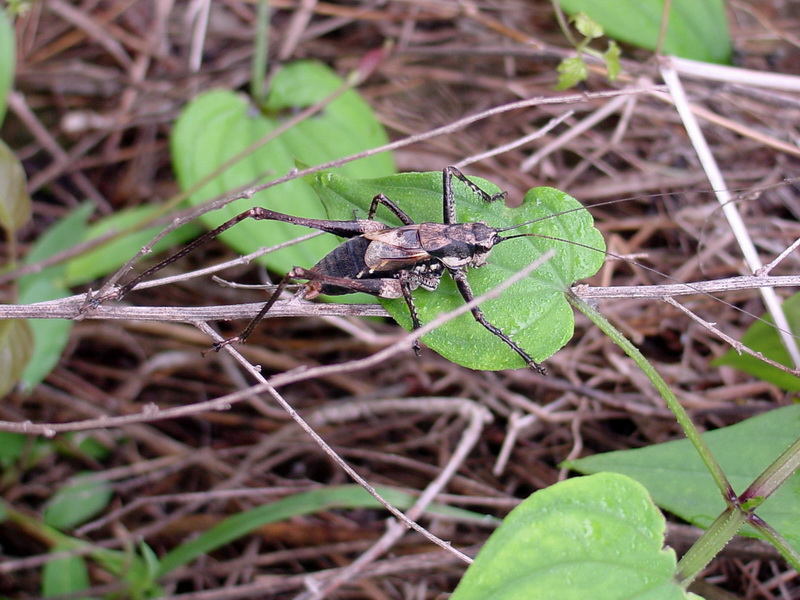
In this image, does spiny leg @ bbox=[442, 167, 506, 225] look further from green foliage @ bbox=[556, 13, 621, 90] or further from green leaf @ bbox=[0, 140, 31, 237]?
green leaf @ bbox=[0, 140, 31, 237]

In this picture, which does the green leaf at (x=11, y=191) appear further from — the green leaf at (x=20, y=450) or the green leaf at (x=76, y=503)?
the green leaf at (x=76, y=503)

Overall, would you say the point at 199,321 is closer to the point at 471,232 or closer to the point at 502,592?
the point at 471,232

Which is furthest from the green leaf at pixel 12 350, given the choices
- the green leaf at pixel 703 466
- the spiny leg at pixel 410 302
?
the green leaf at pixel 703 466

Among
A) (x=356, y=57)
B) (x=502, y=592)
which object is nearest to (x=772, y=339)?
(x=502, y=592)

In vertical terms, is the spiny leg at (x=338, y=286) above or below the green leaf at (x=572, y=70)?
below

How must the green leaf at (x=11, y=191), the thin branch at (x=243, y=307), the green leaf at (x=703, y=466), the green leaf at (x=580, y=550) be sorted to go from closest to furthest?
the green leaf at (x=580, y=550) → the green leaf at (x=703, y=466) → the thin branch at (x=243, y=307) → the green leaf at (x=11, y=191)

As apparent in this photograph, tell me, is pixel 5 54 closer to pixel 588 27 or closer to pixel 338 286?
pixel 338 286
